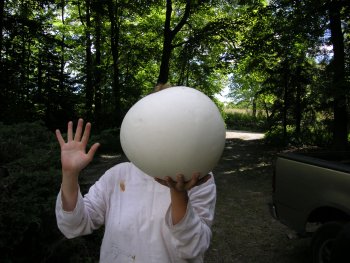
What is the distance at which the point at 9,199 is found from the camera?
A: 280cm

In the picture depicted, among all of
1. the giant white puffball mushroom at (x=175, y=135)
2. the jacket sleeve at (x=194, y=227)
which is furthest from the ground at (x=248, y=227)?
the giant white puffball mushroom at (x=175, y=135)

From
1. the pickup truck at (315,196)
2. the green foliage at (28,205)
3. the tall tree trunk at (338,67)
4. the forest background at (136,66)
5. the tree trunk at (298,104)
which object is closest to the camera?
the green foliage at (28,205)

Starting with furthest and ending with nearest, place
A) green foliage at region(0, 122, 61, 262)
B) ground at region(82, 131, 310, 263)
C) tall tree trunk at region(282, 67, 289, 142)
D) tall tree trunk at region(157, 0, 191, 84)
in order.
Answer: tall tree trunk at region(157, 0, 191, 84) < tall tree trunk at region(282, 67, 289, 142) < ground at region(82, 131, 310, 263) < green foliage at region(0, 122, 61, 262)

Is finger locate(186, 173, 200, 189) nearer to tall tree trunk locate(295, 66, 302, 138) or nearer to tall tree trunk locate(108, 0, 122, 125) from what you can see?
tall tree trunk locate(108, 0, 122, 125)

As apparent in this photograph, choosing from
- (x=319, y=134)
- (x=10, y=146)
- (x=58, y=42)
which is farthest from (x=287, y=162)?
(x=319, y=134)

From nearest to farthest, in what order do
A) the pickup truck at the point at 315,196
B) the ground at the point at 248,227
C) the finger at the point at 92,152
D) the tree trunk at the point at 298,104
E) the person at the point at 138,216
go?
the person at the point at 138,216 → the finger at the point at 92,152 → the pickup truck at the point at 315,196 → the ground at the point at 248,227 → the tree trunk at the point at 298,104

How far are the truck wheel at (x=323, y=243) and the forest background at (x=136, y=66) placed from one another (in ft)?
7.70

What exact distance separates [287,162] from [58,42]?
1182 cm

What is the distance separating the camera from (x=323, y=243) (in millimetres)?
3637

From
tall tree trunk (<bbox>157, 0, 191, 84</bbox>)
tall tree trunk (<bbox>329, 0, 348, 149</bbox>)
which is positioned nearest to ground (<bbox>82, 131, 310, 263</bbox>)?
tall tree trunk (<bbox>329, 0, 348, 149</bbox>)

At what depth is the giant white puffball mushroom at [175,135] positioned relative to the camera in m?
1.36

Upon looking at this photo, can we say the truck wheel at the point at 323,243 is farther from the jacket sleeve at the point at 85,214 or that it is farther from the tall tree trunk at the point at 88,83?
the tall tree trunk at the point at 88,83

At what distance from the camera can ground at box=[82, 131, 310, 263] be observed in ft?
15.6

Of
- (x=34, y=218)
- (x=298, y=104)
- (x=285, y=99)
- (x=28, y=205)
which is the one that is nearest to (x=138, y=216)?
(x=34, y=218)
